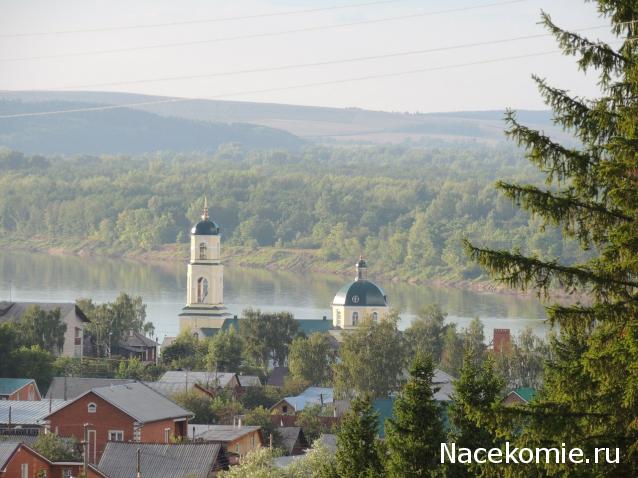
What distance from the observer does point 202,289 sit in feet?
211

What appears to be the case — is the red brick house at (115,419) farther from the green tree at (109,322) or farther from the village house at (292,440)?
the green tree at (109,322)

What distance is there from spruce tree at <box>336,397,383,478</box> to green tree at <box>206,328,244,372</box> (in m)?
27.3

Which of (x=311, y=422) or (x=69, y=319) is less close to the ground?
(x=69, y=319)

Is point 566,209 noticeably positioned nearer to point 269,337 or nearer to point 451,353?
point 451,353

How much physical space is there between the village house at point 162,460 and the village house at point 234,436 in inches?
100

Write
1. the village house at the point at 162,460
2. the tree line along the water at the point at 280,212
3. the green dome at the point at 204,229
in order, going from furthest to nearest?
the tree line along the water at the point at 280,212, the green dome at the point at 204,229, the village house at the point at 162,460

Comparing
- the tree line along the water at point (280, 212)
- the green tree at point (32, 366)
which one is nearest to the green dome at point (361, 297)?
the green tree at point (32, 366)

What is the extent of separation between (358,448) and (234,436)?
42.4 feet

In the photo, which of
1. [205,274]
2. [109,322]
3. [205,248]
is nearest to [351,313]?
[205,274]

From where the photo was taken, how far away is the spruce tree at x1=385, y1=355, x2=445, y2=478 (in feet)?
40.3

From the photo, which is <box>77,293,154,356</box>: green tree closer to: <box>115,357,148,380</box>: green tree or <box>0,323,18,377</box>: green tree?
<box>115,357,148,380</box>: green tree

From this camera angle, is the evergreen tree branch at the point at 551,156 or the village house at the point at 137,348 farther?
the village house at the point at 137,348

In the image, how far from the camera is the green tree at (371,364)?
39.2m

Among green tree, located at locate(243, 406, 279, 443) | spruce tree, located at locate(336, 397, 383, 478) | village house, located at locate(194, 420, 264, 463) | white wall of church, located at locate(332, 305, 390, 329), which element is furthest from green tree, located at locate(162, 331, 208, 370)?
spruce tree, located at locate(336, 397, 383, 478)
